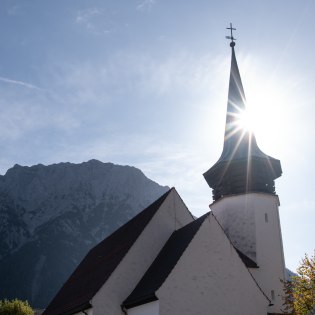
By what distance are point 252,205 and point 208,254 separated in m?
6.58

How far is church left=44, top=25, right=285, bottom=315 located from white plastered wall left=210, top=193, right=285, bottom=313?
1.7 inches

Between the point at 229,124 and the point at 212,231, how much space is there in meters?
10.3

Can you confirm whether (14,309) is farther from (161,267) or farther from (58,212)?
(58,212)

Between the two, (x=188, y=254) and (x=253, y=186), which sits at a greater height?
(x=253, y=186)

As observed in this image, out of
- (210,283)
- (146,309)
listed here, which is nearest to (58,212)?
(146,309)

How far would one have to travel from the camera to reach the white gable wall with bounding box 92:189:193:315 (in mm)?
15250

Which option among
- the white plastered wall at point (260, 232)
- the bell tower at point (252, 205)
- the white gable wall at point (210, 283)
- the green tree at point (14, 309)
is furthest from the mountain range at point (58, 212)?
the white gable wall at point (210, 283)

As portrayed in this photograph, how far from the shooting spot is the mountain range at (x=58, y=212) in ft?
299

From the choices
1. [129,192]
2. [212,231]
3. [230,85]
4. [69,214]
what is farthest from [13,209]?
[212,231]

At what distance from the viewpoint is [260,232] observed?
20234 millimetres

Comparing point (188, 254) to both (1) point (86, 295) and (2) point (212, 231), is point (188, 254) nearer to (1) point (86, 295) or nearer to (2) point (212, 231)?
(2) point (212, 231)

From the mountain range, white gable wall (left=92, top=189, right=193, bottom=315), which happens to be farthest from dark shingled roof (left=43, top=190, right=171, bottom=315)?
the mountain range

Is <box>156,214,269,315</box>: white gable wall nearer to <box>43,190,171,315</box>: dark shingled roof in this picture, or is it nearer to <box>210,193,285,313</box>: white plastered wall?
<box>43,190,171,315</box>: dark shingled roof

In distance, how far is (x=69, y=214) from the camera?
101 metres
